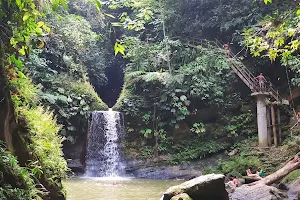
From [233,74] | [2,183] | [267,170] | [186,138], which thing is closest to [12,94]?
[2,183]

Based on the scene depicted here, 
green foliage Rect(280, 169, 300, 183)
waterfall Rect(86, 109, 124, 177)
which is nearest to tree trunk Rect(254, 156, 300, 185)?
green foliage Rect(280, 169, 300, 183)

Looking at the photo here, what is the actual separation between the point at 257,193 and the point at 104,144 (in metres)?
9.08

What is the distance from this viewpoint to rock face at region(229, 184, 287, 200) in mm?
7580

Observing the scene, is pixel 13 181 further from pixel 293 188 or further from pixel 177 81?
pixel 177 81

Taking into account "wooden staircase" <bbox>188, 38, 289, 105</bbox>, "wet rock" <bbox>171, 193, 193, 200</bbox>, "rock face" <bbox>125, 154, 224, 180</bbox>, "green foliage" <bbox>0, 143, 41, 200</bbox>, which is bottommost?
"rock face" <bbox>125, 154, 224, 180</bbox>

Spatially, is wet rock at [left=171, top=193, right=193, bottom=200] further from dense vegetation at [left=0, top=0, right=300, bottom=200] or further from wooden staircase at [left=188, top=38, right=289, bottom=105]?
wooden staircase at [left=188, top=38, right=289, bottom=105]

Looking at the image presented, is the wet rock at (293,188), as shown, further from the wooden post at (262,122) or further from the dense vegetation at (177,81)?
the wooden post at (262,122)

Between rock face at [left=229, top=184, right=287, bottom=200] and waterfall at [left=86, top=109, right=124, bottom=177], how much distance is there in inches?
295

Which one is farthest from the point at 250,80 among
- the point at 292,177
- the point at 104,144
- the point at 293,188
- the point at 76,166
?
the point at 76,166

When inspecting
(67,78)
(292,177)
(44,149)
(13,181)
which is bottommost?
(292,177)

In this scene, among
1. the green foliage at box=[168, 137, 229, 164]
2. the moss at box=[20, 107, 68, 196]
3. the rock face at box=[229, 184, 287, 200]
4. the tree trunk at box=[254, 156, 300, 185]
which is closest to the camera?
the moss at box=[20, 107, 68, 196]

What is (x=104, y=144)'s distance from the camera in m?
15.6

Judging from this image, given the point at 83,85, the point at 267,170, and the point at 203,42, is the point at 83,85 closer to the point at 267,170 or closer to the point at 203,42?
the point at 203,42

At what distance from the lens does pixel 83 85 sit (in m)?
16.6
